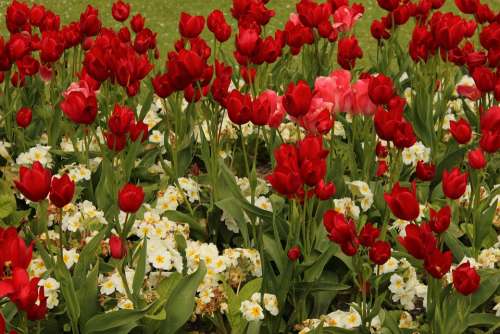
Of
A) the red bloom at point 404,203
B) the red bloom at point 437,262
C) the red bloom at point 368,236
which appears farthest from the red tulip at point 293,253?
the red bloom at point 437,262

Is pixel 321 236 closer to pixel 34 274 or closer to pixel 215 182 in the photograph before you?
pixel 215 182

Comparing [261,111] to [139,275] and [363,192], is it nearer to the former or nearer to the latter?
[363,192]

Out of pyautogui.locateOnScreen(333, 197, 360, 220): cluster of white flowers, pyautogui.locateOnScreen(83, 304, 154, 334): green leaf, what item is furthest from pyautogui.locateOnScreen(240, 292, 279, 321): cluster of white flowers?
pyautogui.locateOnScreen(333, 197, 360, 220): cluster of white flowers

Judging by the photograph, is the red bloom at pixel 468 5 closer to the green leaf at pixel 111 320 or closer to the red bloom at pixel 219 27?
the red bloom at pixel 219 27

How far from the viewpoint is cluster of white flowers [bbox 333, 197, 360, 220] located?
3.77 meters

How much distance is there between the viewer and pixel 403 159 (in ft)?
14.6

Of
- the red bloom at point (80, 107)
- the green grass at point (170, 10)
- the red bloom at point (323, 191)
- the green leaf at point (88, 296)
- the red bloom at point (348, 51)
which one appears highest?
the green grass at point (170, 10)

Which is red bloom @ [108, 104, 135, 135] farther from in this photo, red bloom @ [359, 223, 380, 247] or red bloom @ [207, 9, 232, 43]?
red bloom @ [207, 9, 232, 43]

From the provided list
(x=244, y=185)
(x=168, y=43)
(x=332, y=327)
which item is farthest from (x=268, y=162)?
(x=168, y=43)

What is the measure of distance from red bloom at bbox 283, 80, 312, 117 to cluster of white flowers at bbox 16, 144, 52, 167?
1.56 metres

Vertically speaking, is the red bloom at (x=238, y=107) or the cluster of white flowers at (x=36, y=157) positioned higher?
the red bloom at (x=238, y=107)

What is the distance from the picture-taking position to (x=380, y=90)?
11.9 feet

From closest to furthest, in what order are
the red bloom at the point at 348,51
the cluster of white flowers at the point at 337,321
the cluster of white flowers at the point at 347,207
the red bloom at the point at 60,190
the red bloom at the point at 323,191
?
1. the red bloom at the point at 60,190
2. the red bloom at the point at 323,191
3. the cluster of white flowers at the point at 337,321
4. the cluster of white flowers at the point at 347,207
5. the red bloom at the point at 348,51

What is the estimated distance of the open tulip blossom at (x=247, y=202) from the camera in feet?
9.70
